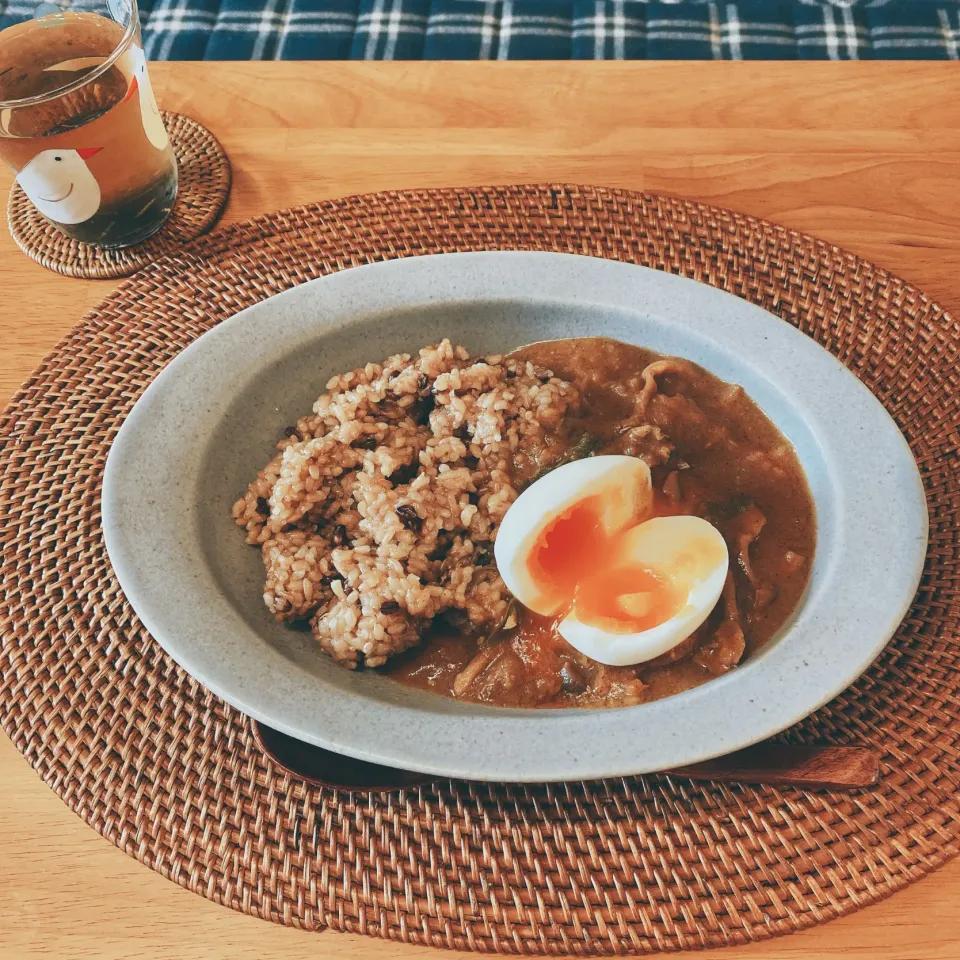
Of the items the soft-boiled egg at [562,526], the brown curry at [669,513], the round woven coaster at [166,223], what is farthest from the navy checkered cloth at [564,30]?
the soft-boiled egg at [562,526]

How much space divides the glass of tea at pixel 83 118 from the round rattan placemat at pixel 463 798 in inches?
17.4

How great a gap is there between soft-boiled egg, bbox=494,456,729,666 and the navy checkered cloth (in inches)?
97.9

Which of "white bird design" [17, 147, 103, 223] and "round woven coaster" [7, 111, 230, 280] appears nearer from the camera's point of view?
"white bird design" [17, 147, 103, 223]

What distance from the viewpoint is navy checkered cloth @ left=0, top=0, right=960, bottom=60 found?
3.62 meters

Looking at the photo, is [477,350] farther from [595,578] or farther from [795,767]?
[795,767]

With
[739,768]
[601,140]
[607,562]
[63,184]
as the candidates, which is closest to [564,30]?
[601,140]

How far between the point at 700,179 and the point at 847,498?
1098 mm

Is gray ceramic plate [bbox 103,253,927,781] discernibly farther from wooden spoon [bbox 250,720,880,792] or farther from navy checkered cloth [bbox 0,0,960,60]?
navy checkered cloth [bbox 0,0,960,60]

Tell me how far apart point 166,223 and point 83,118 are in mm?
379

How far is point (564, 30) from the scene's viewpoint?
371cm

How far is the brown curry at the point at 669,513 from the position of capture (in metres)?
1.66

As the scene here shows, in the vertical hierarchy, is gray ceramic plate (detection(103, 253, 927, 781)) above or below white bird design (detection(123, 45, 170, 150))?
below

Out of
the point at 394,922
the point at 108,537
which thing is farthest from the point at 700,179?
the point at 394,922

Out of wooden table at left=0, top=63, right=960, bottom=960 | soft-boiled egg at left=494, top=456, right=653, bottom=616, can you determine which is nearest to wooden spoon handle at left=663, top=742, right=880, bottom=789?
soft-boiled egg at left=494, top=456, right=653, bottom=616
